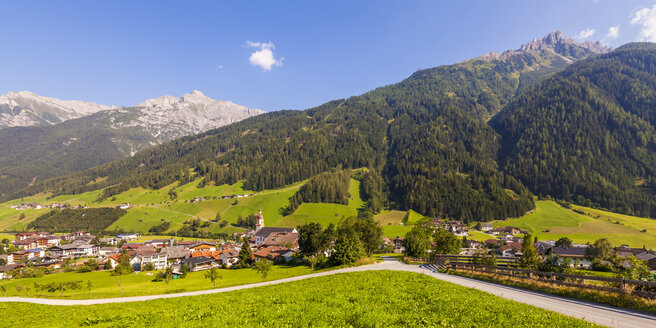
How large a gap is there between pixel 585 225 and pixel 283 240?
17187cm

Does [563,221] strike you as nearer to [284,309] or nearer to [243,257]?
[243,257]

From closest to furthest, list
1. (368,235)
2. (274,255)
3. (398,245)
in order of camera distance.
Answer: (368,235) → (274,255) → (398,245)

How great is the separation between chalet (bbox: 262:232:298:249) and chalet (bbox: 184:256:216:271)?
951 inches

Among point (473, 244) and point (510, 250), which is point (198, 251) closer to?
point (473, 244)

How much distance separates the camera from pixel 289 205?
199m

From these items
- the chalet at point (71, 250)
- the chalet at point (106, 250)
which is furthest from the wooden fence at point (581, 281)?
the chalet at point (71, 250)

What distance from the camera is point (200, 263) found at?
10175cm

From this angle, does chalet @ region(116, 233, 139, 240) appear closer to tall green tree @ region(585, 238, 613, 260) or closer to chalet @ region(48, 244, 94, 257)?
chalet @ region(48, 244, 94, 257)

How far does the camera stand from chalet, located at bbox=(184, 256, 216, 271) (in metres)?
100

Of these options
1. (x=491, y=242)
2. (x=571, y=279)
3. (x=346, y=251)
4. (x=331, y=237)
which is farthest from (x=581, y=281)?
(x=491, y=242)

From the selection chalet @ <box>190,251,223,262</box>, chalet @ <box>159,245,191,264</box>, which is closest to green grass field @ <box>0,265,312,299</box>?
chalet @ <box>190,251,223,262</box>

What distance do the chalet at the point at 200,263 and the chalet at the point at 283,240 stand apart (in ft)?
79.3

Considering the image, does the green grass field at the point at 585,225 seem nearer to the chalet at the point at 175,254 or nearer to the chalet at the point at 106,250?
the chalet at the point at 175,254

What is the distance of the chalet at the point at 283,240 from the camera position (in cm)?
11653
